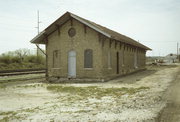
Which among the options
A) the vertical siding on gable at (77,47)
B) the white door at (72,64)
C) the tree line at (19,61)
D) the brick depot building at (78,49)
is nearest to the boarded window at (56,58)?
the brick depot building at (78,49)

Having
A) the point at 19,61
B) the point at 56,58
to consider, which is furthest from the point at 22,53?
the point at 56,58

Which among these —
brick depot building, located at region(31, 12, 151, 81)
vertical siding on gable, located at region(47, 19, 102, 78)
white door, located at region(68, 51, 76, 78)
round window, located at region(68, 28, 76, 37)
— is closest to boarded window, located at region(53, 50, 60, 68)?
brick depot building, located at region(31, 12, 151, 81)

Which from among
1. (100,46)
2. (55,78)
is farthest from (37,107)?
(55,78)

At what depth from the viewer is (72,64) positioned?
18.2 m

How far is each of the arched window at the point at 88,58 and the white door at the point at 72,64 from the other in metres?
1.08

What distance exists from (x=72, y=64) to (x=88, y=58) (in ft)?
5.35

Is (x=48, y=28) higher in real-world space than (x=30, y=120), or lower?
higher

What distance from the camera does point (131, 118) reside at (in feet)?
20.5

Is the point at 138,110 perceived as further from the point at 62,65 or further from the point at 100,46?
the point at 62,65

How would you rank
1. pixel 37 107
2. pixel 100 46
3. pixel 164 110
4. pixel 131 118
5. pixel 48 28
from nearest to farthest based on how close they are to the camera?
pixel 131 118 < pixel 164 110 < pixel 37 107 < pixel 100 46 < pixel 48 28

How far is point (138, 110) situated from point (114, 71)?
12769 millimetres

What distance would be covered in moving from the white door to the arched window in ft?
3.54

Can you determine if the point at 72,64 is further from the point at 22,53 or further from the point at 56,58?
the point at 22,53

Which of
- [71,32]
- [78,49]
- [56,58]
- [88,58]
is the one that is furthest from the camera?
[56,58]
